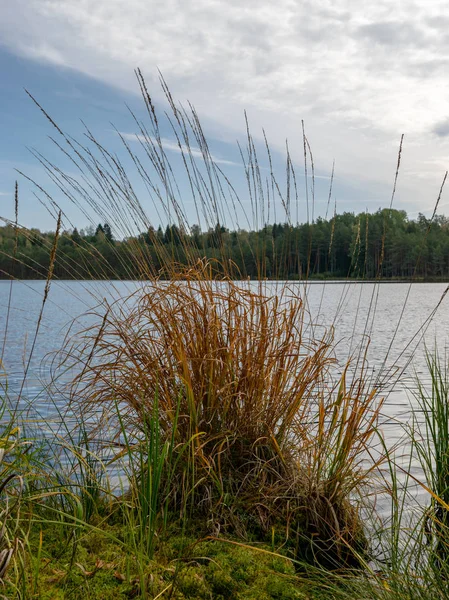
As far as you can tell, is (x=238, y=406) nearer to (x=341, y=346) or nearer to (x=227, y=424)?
(x=227, y=424)

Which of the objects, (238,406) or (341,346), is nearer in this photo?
(238,406)

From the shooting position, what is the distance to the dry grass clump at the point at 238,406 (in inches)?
102

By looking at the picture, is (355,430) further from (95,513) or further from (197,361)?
(95,513)

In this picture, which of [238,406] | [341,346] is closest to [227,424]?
[238,406]

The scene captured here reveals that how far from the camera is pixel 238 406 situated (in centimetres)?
275

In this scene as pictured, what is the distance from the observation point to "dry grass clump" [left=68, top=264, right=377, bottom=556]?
2592 mm

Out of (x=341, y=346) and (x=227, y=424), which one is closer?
(x=227, y=424)

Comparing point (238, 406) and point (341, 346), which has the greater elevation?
point (238, 406)

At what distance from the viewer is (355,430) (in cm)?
262

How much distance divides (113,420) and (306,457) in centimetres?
119

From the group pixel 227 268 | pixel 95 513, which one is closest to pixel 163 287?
pixel 227 268

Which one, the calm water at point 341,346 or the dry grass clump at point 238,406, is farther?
the calm water at point 341,346

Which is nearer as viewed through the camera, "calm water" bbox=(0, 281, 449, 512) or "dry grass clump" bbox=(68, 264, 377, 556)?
"dry grass clump" bbox=(68, 264, 377, 556)

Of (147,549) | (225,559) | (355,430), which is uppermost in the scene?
(355,430)
